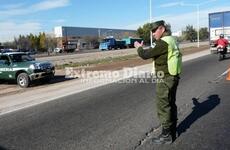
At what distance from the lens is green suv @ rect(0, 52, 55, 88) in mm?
18172

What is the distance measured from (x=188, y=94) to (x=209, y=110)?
9.42 ft

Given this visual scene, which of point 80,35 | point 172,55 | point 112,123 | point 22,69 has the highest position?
point 80,35

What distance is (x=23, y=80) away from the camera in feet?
59.7

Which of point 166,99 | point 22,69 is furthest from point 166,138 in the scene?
point 22,69

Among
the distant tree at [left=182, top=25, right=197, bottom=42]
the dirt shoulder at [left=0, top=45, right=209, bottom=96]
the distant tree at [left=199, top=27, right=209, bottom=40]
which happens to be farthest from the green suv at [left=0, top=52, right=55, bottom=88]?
the distant tree at [left=199, top=27, right=209, bottom=40]

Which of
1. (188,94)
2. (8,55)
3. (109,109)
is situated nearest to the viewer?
(109,109)

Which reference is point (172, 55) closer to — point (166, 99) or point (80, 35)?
point (166, 99)

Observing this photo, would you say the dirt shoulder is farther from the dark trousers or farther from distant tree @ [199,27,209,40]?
distant tree @ [199,27,209,40]

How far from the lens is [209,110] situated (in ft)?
30.6

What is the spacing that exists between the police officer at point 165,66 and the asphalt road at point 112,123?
15.4 inches

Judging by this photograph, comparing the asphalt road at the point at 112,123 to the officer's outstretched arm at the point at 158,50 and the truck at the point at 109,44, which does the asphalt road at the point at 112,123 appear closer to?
the officer's outstretched arm at the point at 158,50

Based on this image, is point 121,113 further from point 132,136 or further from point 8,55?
point 8,55

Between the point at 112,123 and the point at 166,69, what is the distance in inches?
90.9

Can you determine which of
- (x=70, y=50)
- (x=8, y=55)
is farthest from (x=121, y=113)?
(x=70, y=50)
